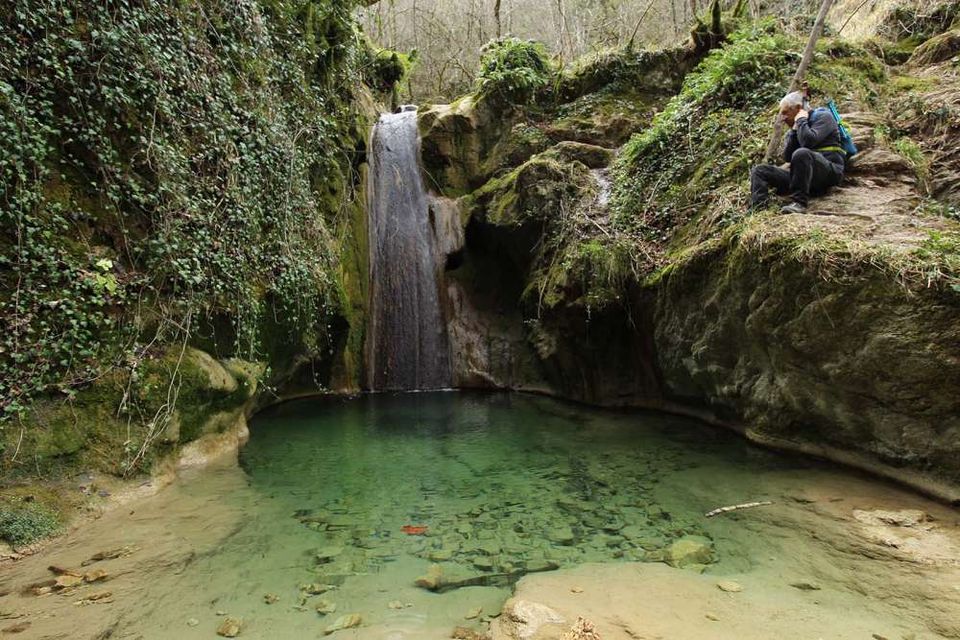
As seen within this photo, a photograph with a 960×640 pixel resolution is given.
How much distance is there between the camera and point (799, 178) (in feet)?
17.2

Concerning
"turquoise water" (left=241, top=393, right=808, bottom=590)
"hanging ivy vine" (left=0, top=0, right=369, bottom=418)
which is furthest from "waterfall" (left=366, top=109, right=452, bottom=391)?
"hanging ivy vine" (left=0, top=0, right=369, bottom=418)

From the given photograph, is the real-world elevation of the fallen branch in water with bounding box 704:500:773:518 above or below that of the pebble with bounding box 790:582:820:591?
above

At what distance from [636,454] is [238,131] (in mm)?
5716

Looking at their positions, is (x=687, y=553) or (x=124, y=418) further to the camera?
(x=124, y=418)

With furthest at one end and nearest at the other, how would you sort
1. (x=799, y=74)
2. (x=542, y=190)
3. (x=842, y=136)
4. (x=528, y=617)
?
(x=542, y=190) < (x=799, y=74) < (x=842, y=136) < (x=528, y=617)

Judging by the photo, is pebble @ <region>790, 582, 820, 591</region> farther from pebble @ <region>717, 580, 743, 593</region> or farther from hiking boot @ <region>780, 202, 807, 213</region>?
hiking boot @ <region>780, 202, 807, 213</region>

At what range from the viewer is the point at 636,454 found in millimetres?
5531

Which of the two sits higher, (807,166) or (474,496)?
(807,166)

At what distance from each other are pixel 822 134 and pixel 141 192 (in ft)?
22.1

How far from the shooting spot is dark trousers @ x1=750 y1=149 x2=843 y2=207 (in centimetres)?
518

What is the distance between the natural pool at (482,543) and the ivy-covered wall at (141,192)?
53.8 inches

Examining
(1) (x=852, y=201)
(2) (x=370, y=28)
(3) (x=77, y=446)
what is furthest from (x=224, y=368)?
(2) (x=370, y=28)

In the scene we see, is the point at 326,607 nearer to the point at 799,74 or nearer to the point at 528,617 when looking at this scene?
the point at 528,617

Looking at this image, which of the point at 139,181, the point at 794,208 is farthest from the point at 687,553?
the point at 139,181
